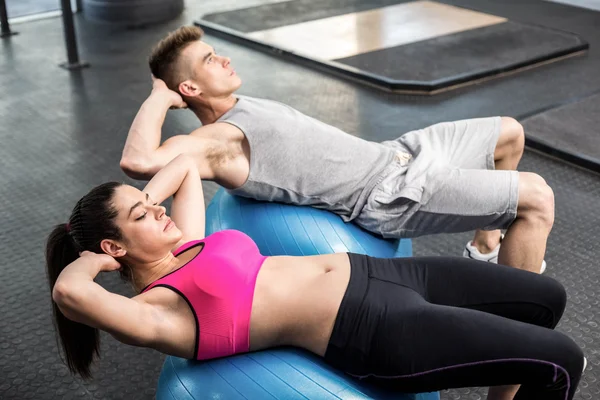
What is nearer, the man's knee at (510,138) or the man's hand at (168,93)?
the man's hand at (168,93)

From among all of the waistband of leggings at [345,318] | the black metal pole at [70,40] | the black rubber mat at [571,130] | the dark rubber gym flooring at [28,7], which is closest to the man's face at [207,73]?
the waistband of leggings at [345,318]

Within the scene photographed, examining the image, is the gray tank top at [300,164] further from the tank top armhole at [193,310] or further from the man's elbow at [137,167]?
the tank top armhole at [193,310]

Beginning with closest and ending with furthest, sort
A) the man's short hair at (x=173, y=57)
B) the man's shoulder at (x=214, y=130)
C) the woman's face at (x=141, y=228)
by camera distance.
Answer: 1. the woman's face at (x=141, y=228)
2. the man's shoulder at (x=214, y=130)
3. the man's short hair at (x=173, y=57)

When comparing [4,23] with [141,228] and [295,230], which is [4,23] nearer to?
[295,230]

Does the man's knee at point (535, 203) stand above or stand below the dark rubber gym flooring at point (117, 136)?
above

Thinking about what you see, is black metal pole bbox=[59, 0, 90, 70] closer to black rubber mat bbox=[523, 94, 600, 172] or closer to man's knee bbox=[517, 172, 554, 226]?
black rubber mat bbox=[523, 94, 600, 172]

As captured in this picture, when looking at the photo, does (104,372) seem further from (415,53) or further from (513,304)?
(415,53)

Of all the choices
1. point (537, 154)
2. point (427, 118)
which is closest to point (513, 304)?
point (537, 154)

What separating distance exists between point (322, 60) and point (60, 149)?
6.02 ft

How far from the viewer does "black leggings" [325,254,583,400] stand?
1691mm

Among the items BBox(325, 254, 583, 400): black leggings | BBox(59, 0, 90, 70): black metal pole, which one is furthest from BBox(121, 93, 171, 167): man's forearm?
BBox(59, 0, 90, 70): black metal pole

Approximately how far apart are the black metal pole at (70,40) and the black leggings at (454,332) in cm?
368

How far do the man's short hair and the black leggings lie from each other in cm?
92

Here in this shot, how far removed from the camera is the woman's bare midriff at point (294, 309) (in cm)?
177
